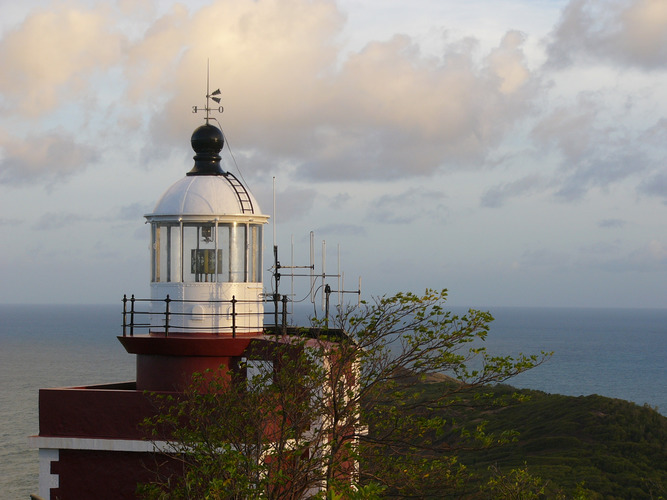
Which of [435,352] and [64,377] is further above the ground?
[435,352]

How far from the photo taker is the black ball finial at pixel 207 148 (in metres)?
16.8

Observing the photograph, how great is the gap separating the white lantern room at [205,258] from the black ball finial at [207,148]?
5 centimetres

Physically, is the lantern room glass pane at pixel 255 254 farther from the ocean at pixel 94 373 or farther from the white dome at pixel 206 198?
the ocean at pixel 94 373

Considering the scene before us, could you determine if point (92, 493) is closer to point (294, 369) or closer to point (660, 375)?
point (294, 369)

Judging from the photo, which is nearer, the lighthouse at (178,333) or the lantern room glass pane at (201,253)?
the lighthouse at (178,333)

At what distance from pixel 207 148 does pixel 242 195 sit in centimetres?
121

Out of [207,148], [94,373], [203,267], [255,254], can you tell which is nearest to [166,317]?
[203,267]

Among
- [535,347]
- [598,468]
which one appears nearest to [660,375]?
[535,347]

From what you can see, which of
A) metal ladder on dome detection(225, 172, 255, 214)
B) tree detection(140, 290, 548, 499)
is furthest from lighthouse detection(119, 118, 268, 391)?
tree detection(140, 290, 548, 499)

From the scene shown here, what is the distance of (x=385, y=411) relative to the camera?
13141 millimetres

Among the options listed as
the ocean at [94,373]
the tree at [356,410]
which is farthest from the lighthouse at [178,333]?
the ocean at [94,373]

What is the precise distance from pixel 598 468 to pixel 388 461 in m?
25.5

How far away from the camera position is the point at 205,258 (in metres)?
16.4

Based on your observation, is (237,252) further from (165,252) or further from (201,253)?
(165,252)
